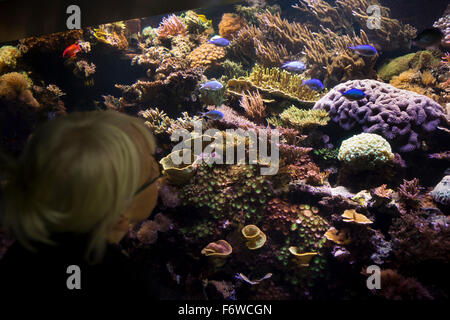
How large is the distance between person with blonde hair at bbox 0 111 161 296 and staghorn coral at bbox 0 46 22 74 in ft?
25.4

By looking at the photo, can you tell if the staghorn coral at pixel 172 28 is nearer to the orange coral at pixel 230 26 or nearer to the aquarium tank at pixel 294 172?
the orange coral at pixel 230 26

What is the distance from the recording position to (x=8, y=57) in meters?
6.32

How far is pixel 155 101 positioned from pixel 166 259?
4034mm

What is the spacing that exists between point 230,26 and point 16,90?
678cm

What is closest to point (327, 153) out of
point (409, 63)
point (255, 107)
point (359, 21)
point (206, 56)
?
point (255, 107)

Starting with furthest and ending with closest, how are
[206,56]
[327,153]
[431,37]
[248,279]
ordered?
[206,56]
[327,153]
[431,37]
[248,279]

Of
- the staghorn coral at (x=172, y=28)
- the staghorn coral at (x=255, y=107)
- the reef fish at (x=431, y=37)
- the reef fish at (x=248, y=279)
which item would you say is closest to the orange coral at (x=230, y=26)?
the staghorn coral at (x=172, y=28)

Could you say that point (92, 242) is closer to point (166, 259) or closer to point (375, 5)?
point (166, 259)

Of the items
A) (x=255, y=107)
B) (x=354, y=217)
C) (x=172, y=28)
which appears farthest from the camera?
(x=172, y=28)

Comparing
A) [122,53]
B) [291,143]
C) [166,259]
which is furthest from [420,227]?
[122,53]

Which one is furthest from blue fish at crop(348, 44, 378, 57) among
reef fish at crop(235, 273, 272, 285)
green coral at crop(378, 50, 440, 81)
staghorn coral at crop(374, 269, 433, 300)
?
reef fish at crop(235, 273, 272, 285)

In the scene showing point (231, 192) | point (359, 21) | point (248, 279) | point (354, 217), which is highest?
point (359, 21)

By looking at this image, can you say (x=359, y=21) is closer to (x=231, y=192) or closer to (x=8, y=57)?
(x=231, y=192)

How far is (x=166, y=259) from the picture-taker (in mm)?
3178
